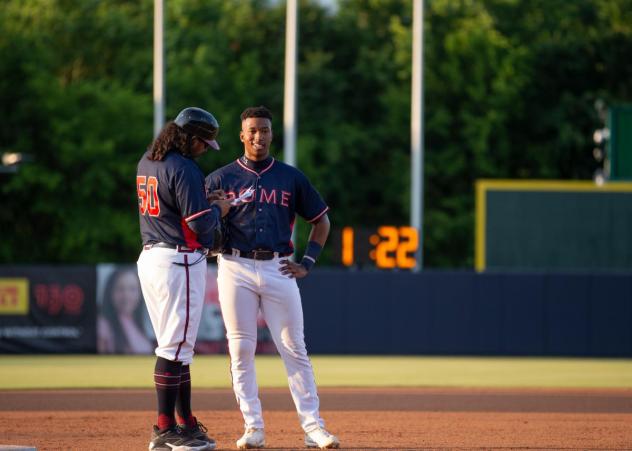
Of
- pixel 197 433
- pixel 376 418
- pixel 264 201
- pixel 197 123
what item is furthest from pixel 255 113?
pixel 376 418

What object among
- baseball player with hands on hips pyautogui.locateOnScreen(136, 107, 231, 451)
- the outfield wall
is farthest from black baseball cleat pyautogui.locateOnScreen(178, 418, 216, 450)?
the outfield wall

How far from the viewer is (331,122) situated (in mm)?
40156

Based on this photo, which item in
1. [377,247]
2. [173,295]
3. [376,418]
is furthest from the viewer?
[377,247]

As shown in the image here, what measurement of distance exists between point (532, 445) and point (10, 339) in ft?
43.3

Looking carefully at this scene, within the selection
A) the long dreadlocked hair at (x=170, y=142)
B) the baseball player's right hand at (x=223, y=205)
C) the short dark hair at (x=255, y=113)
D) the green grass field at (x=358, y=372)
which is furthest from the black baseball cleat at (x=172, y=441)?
the green grass field at (x=358, y=372)

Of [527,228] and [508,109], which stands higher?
[508,109]

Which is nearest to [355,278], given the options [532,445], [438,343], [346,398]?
[438,343]

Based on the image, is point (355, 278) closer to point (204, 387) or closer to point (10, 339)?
point (10, 339)

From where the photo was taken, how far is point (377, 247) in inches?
776

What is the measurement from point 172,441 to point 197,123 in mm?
1846

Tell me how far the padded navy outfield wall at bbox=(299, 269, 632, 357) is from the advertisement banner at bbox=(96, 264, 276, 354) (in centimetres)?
132

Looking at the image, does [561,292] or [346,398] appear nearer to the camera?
[346,398]

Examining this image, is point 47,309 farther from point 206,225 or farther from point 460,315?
point 206,225

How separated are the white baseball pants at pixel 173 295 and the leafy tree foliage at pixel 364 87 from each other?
94.7 feet
